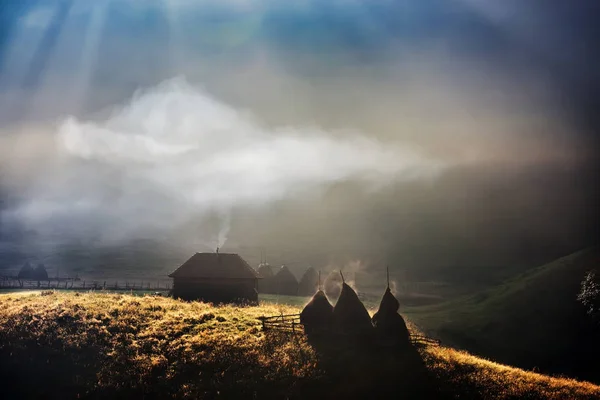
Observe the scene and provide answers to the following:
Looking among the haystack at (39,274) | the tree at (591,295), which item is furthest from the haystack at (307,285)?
the haystack at (39,274)

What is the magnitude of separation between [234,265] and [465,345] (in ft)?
95.4

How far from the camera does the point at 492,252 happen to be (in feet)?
481

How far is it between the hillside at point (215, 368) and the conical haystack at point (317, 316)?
1.91m

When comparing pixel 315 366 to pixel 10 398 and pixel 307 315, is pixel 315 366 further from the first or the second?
pixel 10 398

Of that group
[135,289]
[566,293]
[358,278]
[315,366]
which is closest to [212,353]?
[315,366]

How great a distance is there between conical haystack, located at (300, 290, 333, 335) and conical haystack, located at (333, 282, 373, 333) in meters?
0.56

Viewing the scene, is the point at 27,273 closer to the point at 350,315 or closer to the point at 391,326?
the point at 350,315

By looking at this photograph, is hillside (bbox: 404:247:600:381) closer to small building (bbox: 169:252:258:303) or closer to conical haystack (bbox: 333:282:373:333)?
small building (bbox: 169:252:258:303)

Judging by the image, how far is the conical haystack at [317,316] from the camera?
106 feet

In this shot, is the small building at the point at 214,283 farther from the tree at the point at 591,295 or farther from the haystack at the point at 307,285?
the tree at the point at 591,295

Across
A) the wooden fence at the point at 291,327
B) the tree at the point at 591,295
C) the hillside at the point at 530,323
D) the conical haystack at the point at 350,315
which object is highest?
the conical haystack at the point at 350,315

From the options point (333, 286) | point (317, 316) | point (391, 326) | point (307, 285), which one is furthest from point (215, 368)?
point (307, 285)

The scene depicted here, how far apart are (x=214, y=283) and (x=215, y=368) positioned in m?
23.4

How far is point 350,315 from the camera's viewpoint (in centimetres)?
3184
